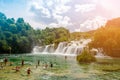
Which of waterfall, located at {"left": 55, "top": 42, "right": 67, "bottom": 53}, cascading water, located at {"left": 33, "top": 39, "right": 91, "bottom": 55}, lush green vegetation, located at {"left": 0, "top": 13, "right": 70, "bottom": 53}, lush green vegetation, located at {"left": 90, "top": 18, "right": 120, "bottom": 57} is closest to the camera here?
lush green vegetation, located at {"left": 90, "top": 18, "right": 120, "bottom": 57}

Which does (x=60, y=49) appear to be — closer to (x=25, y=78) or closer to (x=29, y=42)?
(x=29, y=42)

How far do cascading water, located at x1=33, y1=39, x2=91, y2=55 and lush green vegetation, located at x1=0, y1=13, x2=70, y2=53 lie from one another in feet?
11.5

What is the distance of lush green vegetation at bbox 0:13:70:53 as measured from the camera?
2817 inches

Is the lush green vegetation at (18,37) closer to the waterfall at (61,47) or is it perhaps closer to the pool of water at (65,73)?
the waterfall at (61,47)

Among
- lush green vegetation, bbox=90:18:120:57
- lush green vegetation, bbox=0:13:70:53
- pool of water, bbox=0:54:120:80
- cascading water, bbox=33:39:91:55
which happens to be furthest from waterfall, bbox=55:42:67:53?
pool of water, bbox=0:54:120:80

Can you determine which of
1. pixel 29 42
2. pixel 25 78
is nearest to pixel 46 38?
pixel 29 42

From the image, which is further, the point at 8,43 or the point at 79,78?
the point at 8,43

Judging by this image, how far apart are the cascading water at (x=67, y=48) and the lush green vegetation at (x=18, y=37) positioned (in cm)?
350

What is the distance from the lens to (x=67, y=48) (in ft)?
211

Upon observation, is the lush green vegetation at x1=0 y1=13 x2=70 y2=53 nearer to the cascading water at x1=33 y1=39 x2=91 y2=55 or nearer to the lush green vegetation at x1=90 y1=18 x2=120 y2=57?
the cascading water at x1=33 y1=39 x2=91 y2=55

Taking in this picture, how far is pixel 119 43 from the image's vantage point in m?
52.4

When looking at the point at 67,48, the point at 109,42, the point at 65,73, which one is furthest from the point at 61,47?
the point at 65,73

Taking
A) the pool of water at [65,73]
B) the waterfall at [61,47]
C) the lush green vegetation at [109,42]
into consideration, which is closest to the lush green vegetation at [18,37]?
the waterfall at [61,47]

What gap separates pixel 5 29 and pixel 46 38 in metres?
15.6
